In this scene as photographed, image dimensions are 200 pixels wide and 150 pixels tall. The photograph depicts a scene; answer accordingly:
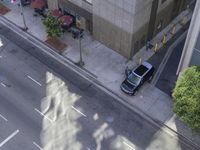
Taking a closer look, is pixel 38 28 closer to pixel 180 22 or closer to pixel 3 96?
pixel 3 96

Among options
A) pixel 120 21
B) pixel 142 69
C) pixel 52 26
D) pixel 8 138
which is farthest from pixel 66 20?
pixel 8 138

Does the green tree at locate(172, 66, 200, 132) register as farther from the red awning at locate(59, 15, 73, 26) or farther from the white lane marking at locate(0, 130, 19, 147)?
the red awning at locate(59, 15, 73, 26)

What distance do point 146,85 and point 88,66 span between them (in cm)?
769

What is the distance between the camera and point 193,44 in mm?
35031

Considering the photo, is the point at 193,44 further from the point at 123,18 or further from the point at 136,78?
the point at 123,18

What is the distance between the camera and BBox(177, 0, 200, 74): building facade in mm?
33178

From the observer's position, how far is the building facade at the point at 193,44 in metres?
33.2

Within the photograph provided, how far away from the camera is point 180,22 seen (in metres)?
49.3

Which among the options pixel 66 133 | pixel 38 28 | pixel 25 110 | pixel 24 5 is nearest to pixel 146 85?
pixel 66 133

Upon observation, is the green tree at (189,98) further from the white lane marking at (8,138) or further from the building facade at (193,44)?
the white lane marking at (8,138)

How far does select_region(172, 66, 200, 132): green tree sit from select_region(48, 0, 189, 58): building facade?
9874 millimetres

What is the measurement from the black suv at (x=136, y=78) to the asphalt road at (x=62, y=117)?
2.12 metres

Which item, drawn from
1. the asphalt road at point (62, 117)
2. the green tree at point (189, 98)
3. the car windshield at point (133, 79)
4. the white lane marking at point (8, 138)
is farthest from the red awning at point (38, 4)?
the green tree at point (189, 98)

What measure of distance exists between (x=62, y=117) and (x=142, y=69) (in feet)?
36.0
